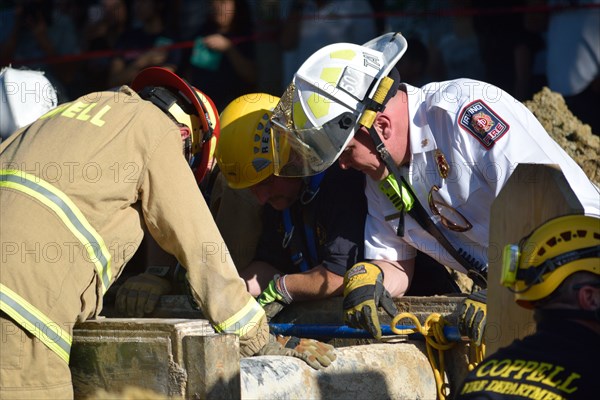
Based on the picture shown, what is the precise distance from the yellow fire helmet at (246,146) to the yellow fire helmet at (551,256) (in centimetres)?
254

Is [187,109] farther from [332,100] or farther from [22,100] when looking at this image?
[22,100]

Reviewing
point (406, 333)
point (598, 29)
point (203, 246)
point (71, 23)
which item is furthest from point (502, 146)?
point (71, 23)

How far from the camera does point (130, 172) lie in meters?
4.06

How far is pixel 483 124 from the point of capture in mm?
4828

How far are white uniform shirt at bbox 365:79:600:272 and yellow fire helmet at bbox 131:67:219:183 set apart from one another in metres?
0.85

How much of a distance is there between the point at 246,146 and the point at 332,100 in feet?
2.73

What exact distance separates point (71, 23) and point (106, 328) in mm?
6619

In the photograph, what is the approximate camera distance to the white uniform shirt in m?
4.79

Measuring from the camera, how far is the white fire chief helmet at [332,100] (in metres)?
5.08

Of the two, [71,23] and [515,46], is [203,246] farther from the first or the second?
[71,23]

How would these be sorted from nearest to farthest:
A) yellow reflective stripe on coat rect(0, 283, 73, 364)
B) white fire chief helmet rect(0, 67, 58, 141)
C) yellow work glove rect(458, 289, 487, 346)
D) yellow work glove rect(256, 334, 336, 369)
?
Result: yellow reflective stripe on coat rect(0, 283, 73, 364), yellow work glove rect(256, 334, 336, 369), yellow work glove rect(458, 289, 487, 346), white fire chief helmet rect(0, 67, 58, 141)

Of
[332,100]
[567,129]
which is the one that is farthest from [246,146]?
[567,129]

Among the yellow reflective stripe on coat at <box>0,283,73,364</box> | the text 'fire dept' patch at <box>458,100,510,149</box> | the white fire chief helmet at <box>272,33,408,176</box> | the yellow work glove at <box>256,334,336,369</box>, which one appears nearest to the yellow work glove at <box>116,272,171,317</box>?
the white fire chief helmet at <box>272,33,408,176</box>

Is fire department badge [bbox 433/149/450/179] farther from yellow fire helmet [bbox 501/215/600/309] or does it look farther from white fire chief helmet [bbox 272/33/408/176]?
yellow fire helmet [bbox 501/215/600/309]
